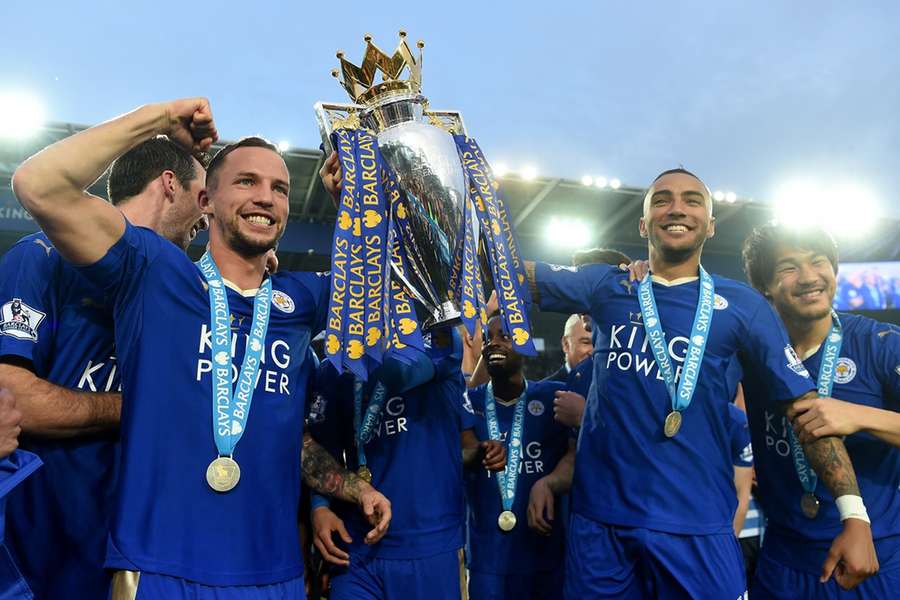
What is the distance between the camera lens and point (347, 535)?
278 cm

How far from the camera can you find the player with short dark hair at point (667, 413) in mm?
2502

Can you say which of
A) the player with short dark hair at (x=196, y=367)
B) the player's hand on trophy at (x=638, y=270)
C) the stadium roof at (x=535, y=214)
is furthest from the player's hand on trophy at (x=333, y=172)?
the stadium roof at (x=535, y=214)

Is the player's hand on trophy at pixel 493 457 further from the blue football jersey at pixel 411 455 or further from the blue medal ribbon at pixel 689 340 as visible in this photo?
the blue medal ribbon at pixel 689 340

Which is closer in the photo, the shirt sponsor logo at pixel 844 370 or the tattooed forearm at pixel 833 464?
the tattooed forearm at pixel 833 464

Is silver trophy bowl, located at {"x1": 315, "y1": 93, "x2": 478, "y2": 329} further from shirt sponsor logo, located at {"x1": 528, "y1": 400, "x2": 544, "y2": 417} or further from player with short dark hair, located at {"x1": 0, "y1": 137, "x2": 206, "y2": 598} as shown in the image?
shirt sponsor logo, located at {"x1": 528, "y1": 400, "x2": 544, "y2": 417}

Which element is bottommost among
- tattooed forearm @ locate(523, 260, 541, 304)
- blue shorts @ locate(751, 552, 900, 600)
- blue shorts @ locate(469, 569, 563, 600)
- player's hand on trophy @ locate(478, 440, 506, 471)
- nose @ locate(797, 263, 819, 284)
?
blue shorts @ locate(469, 569, 563, 600)

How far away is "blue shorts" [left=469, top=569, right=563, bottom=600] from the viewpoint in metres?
3.75

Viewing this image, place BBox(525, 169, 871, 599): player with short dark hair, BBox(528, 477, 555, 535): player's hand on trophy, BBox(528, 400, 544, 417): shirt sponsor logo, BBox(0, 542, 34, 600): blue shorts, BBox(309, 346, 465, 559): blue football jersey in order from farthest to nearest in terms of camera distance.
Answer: BBox(528, 400, 544, 417): shirt sponsor logo < BBox(528, 477, 555, 535): player's hand on trophy < BBox(309, 346, 465, 559): blue football jersey < BBox(525, 169, 871, 599): player with short dark hair < BBox(0, 542, 34, 600): blue shorts

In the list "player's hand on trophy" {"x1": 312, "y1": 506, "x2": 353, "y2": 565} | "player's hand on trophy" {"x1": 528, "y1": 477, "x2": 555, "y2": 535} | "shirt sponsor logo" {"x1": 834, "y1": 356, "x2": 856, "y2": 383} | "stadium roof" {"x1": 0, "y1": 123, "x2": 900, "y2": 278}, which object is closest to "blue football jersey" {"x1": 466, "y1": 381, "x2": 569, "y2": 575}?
"player's hand on trophy" {"x1": 528, "y1": 477, "x2": 555, "y2": 535}

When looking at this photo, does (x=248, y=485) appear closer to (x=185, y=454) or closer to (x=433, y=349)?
(x=185, y=454)

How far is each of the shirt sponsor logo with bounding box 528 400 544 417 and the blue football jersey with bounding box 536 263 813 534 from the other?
118cm

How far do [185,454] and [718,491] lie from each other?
6.19 feet

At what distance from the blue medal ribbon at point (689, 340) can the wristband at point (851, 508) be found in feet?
2.09

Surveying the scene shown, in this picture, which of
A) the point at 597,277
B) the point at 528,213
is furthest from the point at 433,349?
the point at 528,213
